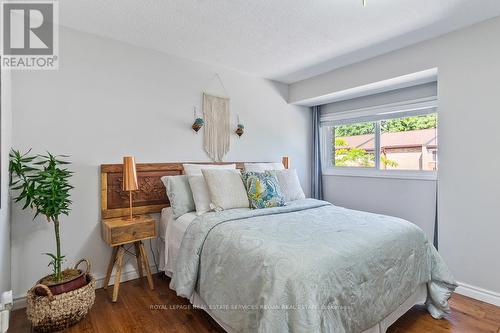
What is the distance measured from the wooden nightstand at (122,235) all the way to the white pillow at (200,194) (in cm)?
43

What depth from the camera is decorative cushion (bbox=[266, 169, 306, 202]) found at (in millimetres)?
3008

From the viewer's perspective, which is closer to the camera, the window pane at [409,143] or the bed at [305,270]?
the bed at [305,270]

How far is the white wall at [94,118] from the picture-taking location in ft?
7.30

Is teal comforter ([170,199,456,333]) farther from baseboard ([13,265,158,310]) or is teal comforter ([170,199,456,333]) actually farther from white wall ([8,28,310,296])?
white wall ([8,28,310,296])

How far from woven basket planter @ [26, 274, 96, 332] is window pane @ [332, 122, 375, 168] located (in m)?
3.56

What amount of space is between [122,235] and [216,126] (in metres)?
1.68

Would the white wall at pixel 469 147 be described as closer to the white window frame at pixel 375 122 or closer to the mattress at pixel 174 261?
the white window frame at pixel 375 122

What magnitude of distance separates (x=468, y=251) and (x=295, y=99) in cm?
275

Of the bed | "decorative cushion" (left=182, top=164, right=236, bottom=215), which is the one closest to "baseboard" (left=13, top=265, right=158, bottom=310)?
the bed

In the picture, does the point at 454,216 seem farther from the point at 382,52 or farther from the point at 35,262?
the point at 35,262

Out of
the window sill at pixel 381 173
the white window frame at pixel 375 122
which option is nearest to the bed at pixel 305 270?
the window sill at pixel 381 173

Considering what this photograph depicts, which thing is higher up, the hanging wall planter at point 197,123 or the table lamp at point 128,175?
the hanging wall planter at point 197,123

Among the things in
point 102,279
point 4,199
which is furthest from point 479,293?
point 4,199

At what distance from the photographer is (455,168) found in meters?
2.48
